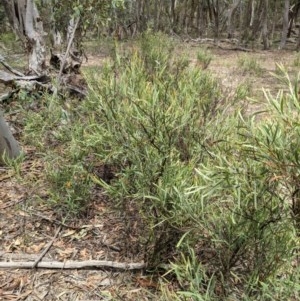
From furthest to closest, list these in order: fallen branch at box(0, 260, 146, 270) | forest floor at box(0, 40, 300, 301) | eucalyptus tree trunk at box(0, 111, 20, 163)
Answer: eucalyptus tree trunk at box(0, 111, 20, 163)
fallen branch at box(0, 260, 146, 270)
forest floor at box(0, 40, 300, 301)

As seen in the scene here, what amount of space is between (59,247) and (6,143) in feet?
4.34

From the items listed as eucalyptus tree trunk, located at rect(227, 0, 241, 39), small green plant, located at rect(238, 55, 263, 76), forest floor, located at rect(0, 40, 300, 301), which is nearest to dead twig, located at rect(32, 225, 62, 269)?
forest floor, located at rect(0, 40, 300, 301)

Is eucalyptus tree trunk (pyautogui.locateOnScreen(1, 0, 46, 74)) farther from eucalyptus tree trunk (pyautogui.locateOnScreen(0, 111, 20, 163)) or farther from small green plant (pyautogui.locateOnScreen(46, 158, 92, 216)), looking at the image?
small green plant (pyautogui.locateOnScreen(46, 158, 92, 216))

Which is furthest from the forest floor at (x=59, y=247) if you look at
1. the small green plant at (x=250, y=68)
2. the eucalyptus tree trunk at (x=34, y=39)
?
the small green plant at (x=250, y=68)

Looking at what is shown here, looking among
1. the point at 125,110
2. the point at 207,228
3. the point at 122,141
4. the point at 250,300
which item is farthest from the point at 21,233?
the point at 250,300

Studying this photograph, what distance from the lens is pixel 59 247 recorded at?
2.68m

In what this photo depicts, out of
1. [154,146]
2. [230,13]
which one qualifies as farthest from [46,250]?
[230,13]

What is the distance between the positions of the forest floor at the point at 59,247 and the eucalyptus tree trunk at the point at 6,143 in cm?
17

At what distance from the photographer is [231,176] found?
145 cm

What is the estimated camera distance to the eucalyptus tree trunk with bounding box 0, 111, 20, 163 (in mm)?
3430

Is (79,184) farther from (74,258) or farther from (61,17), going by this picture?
(61,17)

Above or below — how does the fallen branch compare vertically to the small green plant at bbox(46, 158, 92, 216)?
below

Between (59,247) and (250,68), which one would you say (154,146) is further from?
(250,68)

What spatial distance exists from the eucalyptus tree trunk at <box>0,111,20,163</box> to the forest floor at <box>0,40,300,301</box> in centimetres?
17
